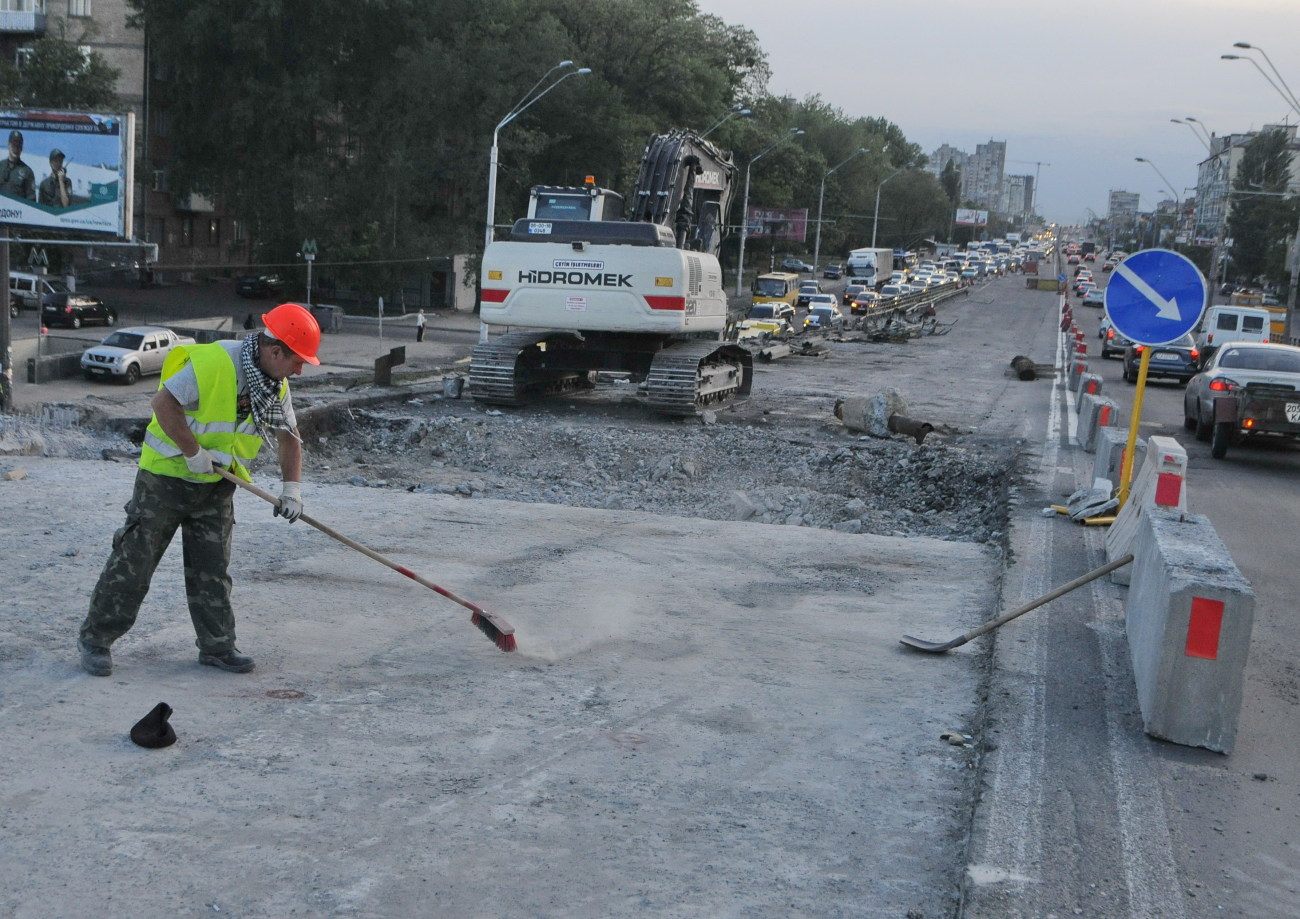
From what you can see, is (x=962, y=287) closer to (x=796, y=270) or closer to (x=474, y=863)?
(x=796, y=270)

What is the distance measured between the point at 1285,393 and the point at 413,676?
1331cm

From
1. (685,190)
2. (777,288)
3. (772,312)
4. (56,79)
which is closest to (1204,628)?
(685,190)

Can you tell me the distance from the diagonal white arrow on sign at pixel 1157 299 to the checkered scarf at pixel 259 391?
21.9ft

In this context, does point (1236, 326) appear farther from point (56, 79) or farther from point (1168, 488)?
point (56, 79)

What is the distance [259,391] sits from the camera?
5961 mm

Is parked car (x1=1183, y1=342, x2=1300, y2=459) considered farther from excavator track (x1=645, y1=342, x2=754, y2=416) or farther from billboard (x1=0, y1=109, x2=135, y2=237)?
billboard (x1=0, y1=109, x2=135, y2=237)

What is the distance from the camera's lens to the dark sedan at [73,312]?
4081 cm

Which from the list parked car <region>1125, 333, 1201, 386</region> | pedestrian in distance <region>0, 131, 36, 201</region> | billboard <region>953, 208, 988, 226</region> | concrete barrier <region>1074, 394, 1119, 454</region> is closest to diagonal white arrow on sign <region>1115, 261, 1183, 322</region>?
concrete barrier <region>1074, 394, 1119, 454</region>

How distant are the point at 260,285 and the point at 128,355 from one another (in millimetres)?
24143

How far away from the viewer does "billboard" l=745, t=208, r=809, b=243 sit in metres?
75.6

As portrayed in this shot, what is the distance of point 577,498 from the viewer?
12469mm

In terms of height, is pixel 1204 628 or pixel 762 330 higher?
pixel 1204 628

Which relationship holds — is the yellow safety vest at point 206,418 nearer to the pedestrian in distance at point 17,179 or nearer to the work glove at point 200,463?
the work glove at point 200,463

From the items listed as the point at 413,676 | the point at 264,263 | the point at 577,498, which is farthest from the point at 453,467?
the point at 264,263
